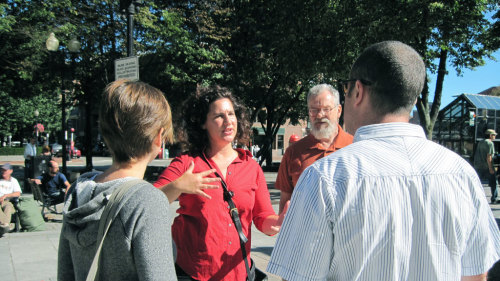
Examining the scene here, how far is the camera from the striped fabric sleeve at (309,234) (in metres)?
1.20

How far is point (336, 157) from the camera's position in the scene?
1.28 metres

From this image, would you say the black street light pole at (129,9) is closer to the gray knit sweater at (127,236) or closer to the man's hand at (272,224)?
the man's hand at (272,224)

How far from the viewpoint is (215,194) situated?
240 cm

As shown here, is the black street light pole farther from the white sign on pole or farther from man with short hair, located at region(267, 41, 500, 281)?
man with short hair, located at region(267, 41, 500, 281)

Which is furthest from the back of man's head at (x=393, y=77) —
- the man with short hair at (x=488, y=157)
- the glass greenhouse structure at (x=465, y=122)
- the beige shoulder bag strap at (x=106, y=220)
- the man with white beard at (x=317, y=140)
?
the glass greenhouse structure at (x=465, y=122)

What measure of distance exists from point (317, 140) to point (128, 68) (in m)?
4.43

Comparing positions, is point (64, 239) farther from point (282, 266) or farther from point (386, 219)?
point (386, 219)

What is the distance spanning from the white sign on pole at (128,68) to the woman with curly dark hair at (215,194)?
13.3 ft

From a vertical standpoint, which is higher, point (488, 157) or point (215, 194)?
point (215, 194)

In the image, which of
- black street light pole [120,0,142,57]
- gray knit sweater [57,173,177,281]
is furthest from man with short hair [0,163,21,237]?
gray knit sweater [57,173,177,281]

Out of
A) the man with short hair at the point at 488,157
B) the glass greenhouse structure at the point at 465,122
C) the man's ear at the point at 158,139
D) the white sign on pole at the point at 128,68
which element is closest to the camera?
the man's ear at the point at 158,139

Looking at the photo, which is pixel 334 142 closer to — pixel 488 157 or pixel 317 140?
pixel 317 140

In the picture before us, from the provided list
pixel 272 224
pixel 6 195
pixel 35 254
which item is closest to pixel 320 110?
pixel 272 224

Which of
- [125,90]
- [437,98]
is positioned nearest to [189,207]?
[125,90]
